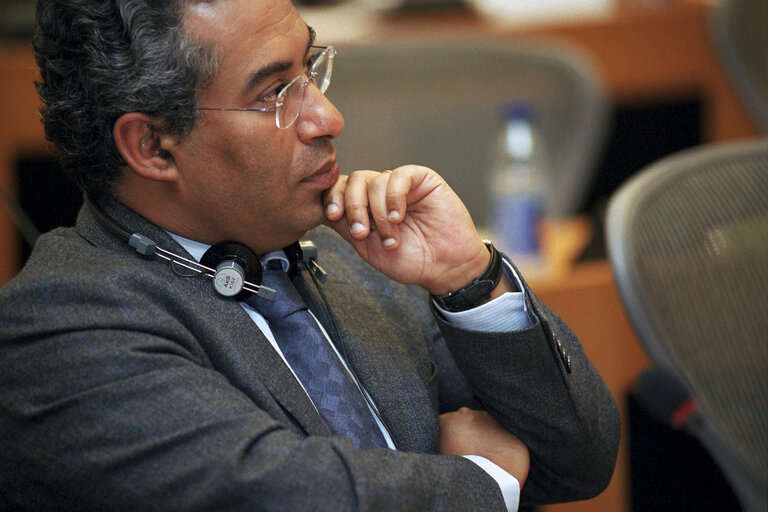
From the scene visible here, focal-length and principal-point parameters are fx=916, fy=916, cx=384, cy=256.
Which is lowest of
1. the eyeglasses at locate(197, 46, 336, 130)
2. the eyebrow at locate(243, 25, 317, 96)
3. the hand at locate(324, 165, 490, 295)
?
the hand at locate(324, 165, 490, 295)

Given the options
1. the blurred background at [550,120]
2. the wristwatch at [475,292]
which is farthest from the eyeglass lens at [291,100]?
the blurred background at [550,120]

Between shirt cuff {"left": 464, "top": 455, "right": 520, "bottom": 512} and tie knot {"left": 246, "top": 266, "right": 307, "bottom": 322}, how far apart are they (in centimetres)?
32

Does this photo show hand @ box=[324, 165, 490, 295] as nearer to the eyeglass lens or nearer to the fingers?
the fingers

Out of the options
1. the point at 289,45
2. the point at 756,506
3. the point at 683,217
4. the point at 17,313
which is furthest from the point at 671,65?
the point at 17,313

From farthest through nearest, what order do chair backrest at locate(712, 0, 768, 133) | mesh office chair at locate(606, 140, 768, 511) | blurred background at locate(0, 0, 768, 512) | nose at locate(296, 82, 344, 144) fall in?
1. chair backrest at locate(712, 0, 768, 133)
2. blurred background at locate(0, 0, 768, 512)
3. mesh office chair at locate(606, 140, 768, 511)
4. nose at locate(296, 82, 344, 144)

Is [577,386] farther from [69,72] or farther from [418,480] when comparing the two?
[69,72]

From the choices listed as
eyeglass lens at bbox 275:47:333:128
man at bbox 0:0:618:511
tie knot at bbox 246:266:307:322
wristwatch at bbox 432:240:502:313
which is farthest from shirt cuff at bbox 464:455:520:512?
eyeglass lens at bbox 275:47:333:128

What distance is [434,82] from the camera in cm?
274

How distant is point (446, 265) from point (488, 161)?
60.3 inches

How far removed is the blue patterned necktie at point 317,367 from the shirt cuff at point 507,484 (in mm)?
153

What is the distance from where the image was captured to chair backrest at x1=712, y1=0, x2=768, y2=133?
9.77 ft

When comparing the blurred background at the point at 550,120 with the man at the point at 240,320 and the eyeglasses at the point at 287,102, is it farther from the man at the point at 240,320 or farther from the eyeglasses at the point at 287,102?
the eyeglasses at the point at 287,102

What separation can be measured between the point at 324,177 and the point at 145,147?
9.9 inches

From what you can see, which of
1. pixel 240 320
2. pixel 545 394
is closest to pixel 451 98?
pixel 545 394
